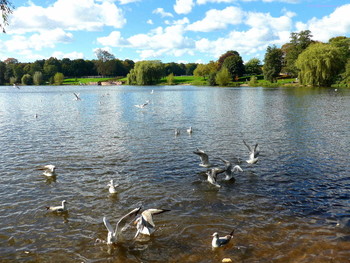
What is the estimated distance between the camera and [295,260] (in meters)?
7.63

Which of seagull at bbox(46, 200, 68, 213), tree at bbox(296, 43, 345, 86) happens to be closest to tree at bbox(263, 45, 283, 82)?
tree at bbox(296, 43, 345, 86)

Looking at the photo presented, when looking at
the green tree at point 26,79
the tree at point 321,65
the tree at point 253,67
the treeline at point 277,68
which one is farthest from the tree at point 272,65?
the green tree at point 26,79

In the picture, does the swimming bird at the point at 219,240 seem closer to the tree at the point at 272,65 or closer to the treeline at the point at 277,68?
the treeline at the point at 277,68

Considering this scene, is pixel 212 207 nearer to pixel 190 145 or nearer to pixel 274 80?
pixel 190 145

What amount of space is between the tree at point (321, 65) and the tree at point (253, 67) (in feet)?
211

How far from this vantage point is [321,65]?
83.1 meters

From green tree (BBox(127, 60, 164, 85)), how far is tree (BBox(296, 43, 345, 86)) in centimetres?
6608

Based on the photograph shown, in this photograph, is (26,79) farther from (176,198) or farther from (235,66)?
(176,198)

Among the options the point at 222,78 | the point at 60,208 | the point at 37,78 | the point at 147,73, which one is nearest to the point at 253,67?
the point at 222,78

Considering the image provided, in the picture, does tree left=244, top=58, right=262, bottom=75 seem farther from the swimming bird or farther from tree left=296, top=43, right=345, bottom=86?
the swimming bird

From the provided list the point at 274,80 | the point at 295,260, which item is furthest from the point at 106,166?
the point at 274,80

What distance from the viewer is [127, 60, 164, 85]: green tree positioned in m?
133

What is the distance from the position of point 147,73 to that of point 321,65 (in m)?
73.0

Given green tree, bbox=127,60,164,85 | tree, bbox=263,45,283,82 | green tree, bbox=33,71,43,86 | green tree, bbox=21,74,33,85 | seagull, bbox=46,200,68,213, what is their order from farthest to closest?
green tree, bbox=21,74,33,85 < green tree, bbox=33,71,43,86 < green tree, bbox=127,60,164,85 < tree, bbox=263,45,283,82 < seagull, bbox=46,200,68,213
